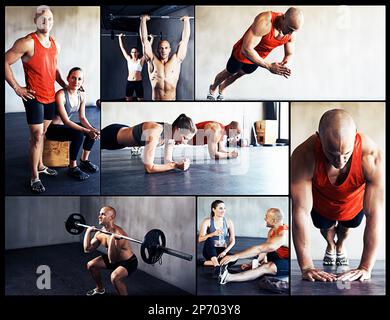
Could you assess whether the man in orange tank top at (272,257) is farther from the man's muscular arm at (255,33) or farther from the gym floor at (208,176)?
the man's muscular arm at (255,33)

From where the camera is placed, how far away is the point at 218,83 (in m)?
2.83

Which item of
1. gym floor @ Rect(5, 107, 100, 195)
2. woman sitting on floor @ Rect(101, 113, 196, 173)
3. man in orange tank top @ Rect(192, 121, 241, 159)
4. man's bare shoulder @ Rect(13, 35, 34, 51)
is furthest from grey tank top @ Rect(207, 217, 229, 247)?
man's bare shoulder @ Rect(13, 35, 34, 51)

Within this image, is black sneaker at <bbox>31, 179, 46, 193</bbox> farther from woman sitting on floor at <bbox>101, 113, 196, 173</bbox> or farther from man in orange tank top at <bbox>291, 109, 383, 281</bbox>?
man in orange tank top at <bbox>291, 109, 383, 281</bbox>

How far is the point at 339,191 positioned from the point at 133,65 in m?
1.24

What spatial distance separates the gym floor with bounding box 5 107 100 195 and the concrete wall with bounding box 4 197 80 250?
1.6 inches

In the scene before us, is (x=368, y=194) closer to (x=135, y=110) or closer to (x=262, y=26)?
(x=262, y=26)

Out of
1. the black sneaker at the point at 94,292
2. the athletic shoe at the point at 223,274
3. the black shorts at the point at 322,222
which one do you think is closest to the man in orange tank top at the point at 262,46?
the black shorts at the point at 322,222

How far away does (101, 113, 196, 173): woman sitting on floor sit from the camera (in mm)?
2822

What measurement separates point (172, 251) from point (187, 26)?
45.4 inches

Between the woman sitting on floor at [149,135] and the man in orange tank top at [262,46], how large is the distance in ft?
0.67

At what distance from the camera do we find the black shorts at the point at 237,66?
2.83m

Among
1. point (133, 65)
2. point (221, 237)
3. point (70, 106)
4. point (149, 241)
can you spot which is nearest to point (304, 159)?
point (221, 237)

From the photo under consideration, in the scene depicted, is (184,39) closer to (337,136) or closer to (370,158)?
(337,136)

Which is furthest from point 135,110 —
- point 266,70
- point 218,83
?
point 266,70
